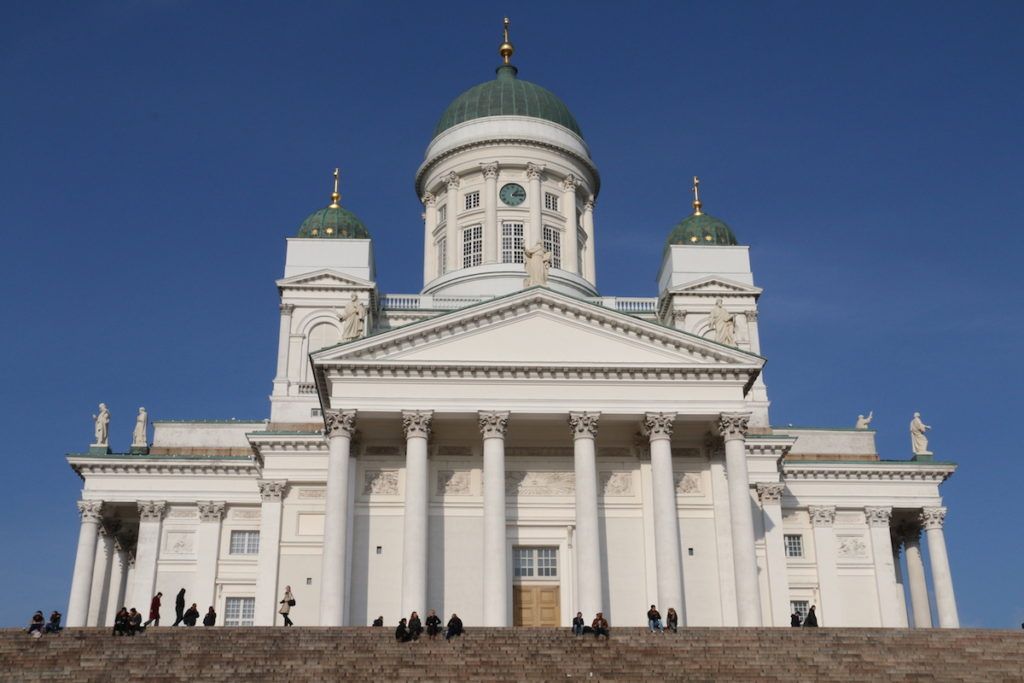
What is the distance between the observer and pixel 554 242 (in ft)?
184

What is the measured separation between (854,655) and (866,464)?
24625 millimetres

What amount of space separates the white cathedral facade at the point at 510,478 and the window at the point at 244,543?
4.6 inches

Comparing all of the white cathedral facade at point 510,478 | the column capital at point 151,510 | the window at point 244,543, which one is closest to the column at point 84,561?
the white cathedral facade at point 510,478

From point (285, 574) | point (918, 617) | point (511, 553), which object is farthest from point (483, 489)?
point (918, 617)

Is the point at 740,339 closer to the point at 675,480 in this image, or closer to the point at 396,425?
the point at 675,480

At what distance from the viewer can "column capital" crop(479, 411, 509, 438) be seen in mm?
36969

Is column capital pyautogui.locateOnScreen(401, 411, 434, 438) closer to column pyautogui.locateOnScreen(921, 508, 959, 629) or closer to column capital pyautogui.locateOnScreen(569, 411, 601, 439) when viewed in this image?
column capital pyautogui.locateOnScreen(569, 411, 601, 439)

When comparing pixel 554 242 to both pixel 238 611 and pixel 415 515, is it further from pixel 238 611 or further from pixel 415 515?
pixel 415 515

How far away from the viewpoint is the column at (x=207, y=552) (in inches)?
1885

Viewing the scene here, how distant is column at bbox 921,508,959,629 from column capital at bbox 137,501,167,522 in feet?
111

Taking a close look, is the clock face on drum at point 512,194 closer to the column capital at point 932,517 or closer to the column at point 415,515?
the column at point 415,515

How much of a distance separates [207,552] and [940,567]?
3189 cm

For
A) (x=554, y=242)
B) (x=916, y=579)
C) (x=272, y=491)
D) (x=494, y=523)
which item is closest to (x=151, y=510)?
(x=272, y=491)

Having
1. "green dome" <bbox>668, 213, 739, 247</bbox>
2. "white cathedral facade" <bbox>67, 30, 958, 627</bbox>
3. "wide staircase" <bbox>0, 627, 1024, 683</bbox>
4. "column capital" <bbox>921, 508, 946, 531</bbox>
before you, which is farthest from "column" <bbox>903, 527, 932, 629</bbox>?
"wide staircase" <bbox>0, 627, 1024, 683</bbox>
